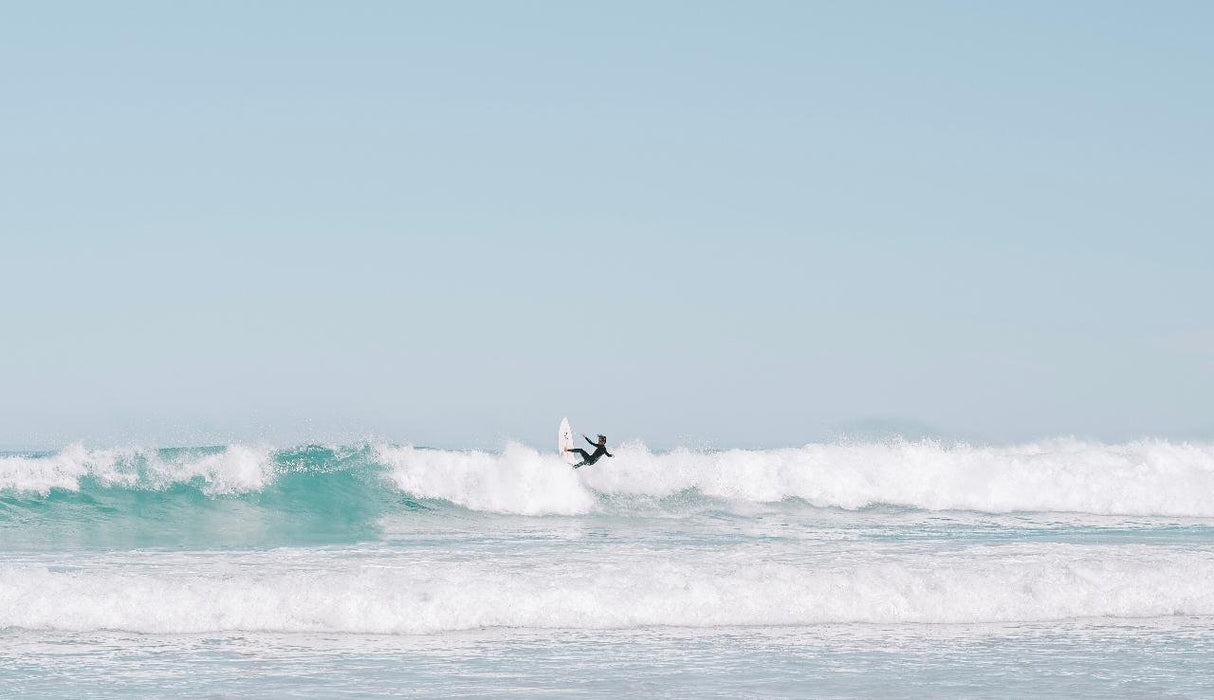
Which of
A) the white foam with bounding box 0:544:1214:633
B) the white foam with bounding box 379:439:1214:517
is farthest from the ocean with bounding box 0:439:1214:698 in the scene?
the white foam with bounding box 379:439:1214:517

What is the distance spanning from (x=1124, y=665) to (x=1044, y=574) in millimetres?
3213

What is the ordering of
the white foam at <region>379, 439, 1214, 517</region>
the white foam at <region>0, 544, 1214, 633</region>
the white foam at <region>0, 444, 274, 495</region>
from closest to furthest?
the white foam at <region>0, 544, 1214, 633</region>, the white foam at <region>0, 444, 274, 495</region>, the white foam at <region>379, 439, 1214, 517</region>

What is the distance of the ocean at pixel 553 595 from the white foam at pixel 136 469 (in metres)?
0.08

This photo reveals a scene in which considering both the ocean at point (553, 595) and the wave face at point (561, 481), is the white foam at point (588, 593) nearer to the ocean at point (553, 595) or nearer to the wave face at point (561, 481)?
the ocean at point (553, 595)

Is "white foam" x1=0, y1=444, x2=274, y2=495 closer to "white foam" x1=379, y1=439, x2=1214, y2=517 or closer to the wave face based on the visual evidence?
the wave face

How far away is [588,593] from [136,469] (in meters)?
14.4

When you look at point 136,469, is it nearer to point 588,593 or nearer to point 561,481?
point 561,481

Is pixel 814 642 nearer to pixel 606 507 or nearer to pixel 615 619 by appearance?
pixel 615 619

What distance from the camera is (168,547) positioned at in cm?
1638

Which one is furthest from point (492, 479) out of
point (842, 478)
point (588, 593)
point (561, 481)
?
point (588, 593)

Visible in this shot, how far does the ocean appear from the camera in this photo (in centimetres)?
892

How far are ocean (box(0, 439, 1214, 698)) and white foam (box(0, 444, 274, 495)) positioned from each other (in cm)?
8

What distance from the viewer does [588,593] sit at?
1159cm

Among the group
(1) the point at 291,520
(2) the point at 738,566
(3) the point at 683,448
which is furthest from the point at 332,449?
(2) the point at 738,566
